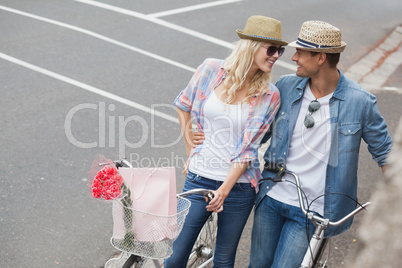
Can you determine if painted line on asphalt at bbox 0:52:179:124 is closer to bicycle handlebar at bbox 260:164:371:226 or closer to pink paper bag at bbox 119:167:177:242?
bicycle handlebar at bbox 260:164:371:226

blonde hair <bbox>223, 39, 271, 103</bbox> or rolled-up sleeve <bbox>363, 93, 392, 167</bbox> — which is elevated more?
blonde hair <bbox>223, 39, 271, 103</bbox>

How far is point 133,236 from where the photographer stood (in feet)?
10.2

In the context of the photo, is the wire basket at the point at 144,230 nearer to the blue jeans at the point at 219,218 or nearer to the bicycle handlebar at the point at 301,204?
the blue jeans at the point at 219,218

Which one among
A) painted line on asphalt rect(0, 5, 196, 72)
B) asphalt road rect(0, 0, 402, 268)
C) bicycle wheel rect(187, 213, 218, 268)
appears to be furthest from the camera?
painted line on asphalt rect(0, 5, 196, 72)

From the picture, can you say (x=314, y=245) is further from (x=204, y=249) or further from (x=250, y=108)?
(x=204, y=249)

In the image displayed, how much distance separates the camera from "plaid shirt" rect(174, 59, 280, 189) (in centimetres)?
360

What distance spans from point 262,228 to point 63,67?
608cm

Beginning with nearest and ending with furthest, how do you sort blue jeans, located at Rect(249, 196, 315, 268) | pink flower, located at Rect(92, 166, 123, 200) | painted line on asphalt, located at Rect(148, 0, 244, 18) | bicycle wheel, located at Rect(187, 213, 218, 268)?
pink flower, located at Rect(92, 166, 123, 200), blue jeans, located at Rect(249, 196, 315, 268), bicycle wheel, located at Rect(187, 213, 218, 268), painted line on asphalt, located at Rect(148, 0, 244, 18)

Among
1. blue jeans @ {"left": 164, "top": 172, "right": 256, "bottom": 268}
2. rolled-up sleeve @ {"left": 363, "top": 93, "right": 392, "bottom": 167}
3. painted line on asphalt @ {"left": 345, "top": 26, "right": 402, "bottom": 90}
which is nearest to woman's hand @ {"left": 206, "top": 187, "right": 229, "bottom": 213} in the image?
blue jeans @ {"left": 164, "top": 172, "right": 256, "bottom": 268}

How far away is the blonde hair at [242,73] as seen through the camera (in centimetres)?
362

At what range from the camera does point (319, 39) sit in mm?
3533

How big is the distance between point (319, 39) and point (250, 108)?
2.05 feet

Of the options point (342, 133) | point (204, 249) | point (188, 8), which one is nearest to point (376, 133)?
point (342, 133)

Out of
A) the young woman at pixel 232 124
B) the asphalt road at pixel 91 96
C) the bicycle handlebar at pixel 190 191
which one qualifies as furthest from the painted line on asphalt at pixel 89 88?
the bicycle handlebar at pixel 190 191
